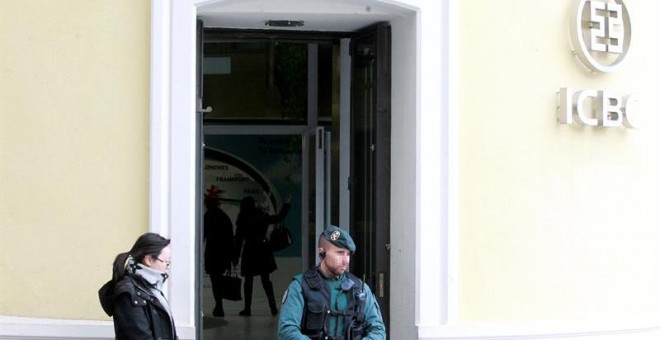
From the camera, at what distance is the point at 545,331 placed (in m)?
8.43

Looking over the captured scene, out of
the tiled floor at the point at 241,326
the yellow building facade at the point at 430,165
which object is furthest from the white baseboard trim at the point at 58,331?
the tiled floor at the point at 241,326

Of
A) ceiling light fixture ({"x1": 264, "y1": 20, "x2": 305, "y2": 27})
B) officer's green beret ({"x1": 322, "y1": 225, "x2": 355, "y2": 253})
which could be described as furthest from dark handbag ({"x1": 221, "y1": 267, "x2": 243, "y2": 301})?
officer's green beret ({"x1": 322, "y1": 225, "x2": 355, "y2": 253})

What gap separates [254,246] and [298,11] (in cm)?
575

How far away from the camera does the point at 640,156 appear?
901cm

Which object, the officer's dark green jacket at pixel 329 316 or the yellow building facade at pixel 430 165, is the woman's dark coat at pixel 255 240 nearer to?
the yellow building facade at pixel 430 165

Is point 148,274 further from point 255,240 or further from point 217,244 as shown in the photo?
point 217,244

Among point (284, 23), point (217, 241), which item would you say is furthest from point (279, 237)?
point (284, 23)

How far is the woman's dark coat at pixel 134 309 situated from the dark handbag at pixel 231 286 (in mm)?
7989

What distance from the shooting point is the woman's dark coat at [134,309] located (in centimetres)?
586

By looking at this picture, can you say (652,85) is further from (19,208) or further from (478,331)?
(19,208)

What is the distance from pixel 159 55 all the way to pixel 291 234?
624cm

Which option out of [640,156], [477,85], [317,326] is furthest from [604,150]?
[317,326]

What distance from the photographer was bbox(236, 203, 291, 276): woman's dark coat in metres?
13.5

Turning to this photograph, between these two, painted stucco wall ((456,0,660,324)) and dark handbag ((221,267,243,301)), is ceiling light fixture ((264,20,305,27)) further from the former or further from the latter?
dark handbag ((221,267,243,301))
